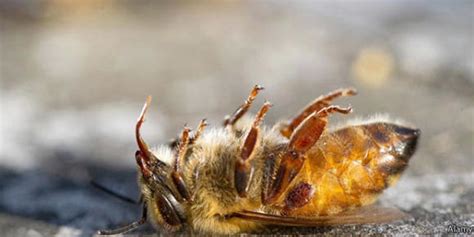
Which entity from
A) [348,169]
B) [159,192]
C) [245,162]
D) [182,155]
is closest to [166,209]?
[159,192]

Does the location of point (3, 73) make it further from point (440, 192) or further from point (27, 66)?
point (440, 192)

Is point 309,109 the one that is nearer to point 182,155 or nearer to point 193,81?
point 182,155

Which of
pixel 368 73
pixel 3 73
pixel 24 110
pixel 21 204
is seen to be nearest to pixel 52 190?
pixel 21 204

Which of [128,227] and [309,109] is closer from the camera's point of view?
[128,227]

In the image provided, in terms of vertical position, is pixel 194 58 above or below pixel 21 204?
above

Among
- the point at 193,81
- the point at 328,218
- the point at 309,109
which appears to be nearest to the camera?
the point at 328,218

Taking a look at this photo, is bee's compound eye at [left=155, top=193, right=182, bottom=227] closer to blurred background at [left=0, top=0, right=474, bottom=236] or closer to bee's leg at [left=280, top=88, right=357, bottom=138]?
blurred background at [left=0, top=0, right=474, bottom=236]

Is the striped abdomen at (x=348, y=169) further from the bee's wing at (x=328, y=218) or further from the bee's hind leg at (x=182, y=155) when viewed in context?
the bee's hind leg at (x=182, y=155)

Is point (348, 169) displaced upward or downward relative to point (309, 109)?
downward
